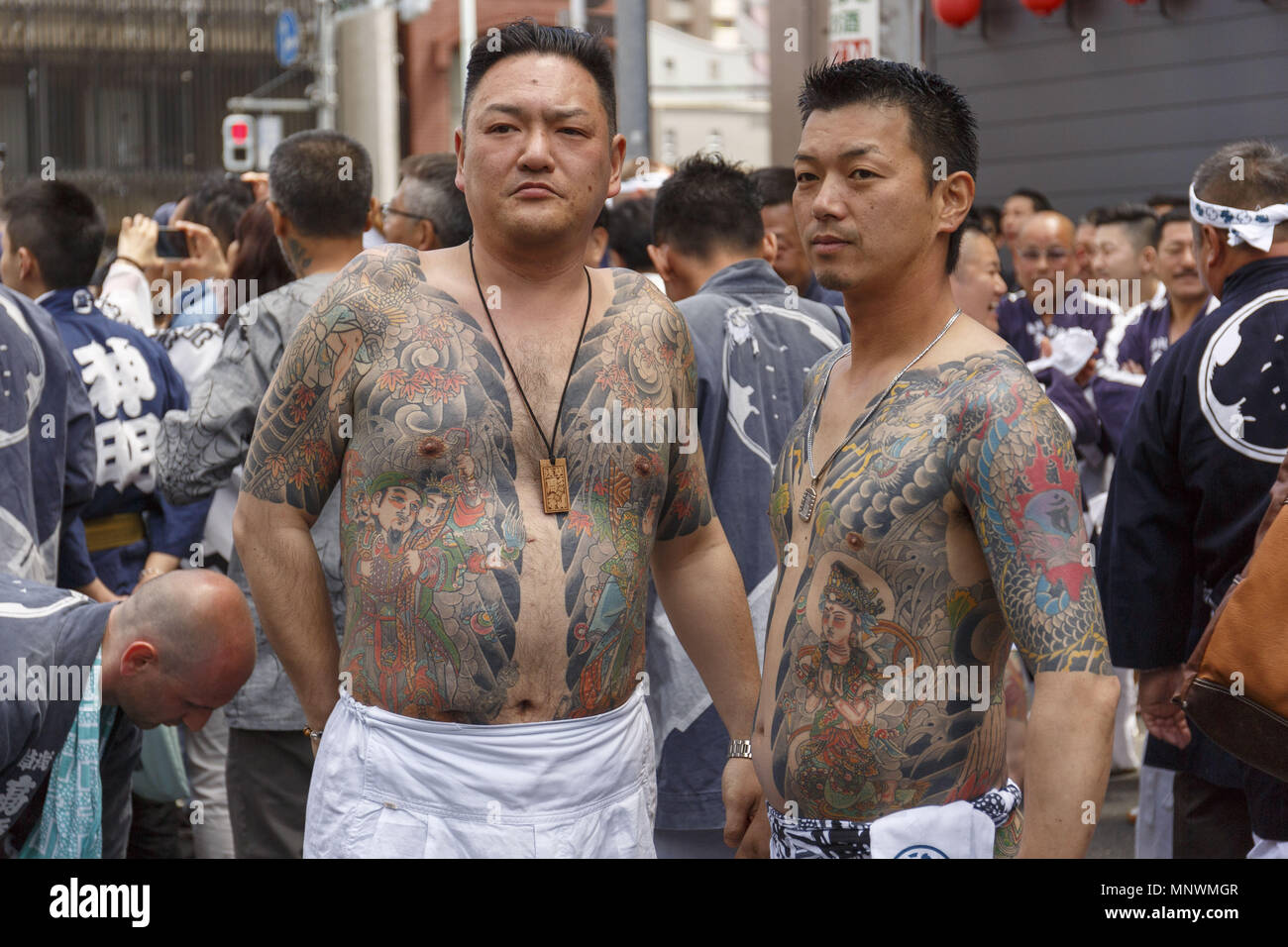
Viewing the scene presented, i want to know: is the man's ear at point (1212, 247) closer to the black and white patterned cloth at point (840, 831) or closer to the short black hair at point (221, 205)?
the black and white patterned cloth at point (840, 831)

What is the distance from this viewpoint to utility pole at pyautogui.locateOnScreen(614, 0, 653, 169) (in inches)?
330

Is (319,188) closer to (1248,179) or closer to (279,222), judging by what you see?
(279,222)

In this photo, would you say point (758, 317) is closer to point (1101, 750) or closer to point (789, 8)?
point (1101, 750)

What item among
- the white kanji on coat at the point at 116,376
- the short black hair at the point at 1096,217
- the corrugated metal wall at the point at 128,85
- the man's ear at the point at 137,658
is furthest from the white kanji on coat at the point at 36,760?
the corrugated metal wall at the point at 128,85

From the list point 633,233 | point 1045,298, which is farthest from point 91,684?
point 1045,298

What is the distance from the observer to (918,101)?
2480 mm

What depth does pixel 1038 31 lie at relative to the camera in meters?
11.7

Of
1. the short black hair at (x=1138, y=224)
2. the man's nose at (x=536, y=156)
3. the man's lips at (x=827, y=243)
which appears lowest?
the man's lips at (x=827, y=243)

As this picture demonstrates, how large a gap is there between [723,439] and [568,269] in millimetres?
1379

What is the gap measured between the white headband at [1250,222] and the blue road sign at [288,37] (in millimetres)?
23623

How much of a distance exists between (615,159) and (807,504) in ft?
2.76

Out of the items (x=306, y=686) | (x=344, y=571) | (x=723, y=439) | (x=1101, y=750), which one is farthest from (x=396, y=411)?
(x=723, y=439)

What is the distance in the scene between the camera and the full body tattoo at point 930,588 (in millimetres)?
2193

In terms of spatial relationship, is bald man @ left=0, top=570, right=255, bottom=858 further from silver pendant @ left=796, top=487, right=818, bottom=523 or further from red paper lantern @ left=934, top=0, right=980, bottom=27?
red paper lantern @ left=934, top=0, right=980, bottom=27
